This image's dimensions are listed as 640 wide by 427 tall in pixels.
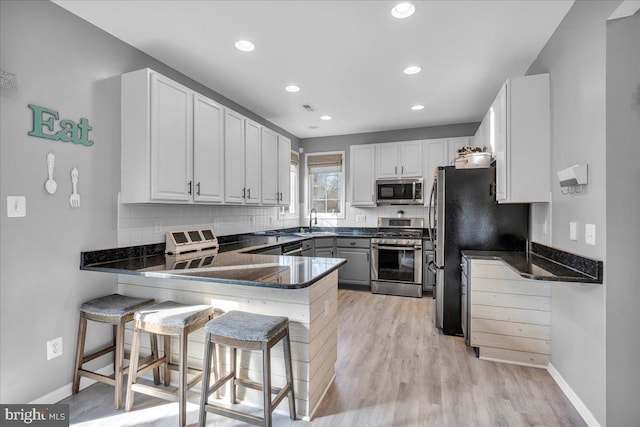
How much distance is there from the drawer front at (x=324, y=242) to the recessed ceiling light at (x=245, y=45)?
9.45ft

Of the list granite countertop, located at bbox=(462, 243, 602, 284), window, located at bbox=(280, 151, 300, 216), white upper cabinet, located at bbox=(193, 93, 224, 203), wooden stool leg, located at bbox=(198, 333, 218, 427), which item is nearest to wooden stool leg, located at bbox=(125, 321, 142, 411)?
wooden stool leg, located at bbox=(198, 333, 218, 427)

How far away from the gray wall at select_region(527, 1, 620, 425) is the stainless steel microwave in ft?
7.93

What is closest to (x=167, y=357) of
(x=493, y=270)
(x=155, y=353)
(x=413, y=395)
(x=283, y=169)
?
(x=155, y=353)

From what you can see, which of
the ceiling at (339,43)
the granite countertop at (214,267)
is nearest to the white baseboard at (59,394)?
the granite countertop at (214,267)

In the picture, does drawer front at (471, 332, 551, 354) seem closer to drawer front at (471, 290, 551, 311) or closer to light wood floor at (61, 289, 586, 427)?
light wood floor at (61, 289, 586, 427)

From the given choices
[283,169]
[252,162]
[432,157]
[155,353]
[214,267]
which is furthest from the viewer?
[432,157]

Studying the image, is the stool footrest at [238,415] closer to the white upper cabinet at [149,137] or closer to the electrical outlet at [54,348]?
the electrical outlet at [54,348]

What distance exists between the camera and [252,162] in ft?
11.9

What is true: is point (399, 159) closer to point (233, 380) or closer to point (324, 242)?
point (324, 242)

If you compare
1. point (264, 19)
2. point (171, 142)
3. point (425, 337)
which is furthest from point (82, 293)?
point (425, 337)

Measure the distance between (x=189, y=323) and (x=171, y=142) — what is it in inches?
57.9

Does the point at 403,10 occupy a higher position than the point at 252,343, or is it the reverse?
the point at 403,10

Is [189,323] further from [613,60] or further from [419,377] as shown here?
[613,60]

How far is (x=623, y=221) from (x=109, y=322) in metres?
2.97
